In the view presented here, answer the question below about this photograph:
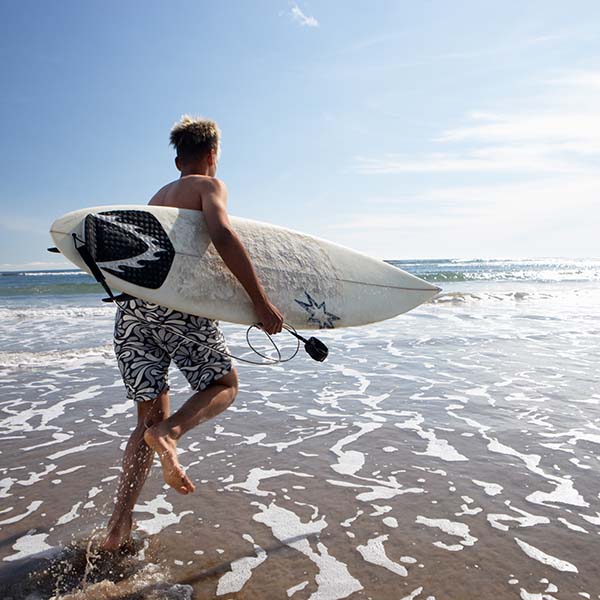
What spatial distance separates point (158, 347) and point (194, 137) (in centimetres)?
101

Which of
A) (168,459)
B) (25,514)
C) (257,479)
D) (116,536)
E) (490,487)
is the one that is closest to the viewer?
(168,459)

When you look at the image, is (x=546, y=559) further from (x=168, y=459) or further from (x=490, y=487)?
(x=168, y=459)

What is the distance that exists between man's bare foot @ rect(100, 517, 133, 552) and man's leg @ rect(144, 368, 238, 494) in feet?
1.32

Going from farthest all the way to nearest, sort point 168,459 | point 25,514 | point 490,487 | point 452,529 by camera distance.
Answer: point 490,487 < point 25,514 < point 452,529 < point 168,459

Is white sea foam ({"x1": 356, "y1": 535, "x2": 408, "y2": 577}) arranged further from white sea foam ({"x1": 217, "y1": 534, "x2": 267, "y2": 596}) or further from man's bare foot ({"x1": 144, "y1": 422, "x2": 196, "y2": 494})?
man's bare foot ({"x1": 144, "y1": 422, "x2": 196, "y2": 494})

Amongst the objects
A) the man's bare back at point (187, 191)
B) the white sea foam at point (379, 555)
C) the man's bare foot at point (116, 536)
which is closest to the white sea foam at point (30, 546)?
the man's bare foot at point (116, 536)

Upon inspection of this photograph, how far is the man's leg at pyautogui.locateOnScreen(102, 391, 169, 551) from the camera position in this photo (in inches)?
89.4

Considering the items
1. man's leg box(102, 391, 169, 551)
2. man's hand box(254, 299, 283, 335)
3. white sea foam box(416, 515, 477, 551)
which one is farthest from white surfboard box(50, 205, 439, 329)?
white sea foam box(416, 515, 477, 551)

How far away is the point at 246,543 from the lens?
2344mm

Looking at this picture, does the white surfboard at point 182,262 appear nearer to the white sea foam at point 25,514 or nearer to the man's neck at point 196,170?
the man's neck at point 196,170

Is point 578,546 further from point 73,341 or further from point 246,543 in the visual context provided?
point 73,341

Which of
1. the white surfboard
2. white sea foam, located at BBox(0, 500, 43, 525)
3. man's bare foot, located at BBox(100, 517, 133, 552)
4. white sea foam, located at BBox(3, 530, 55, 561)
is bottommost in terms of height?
white sea foam, located at BBox(3, 530, 55, 561)

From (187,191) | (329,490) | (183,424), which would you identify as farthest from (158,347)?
(329,490)

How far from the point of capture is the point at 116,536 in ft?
7.45
